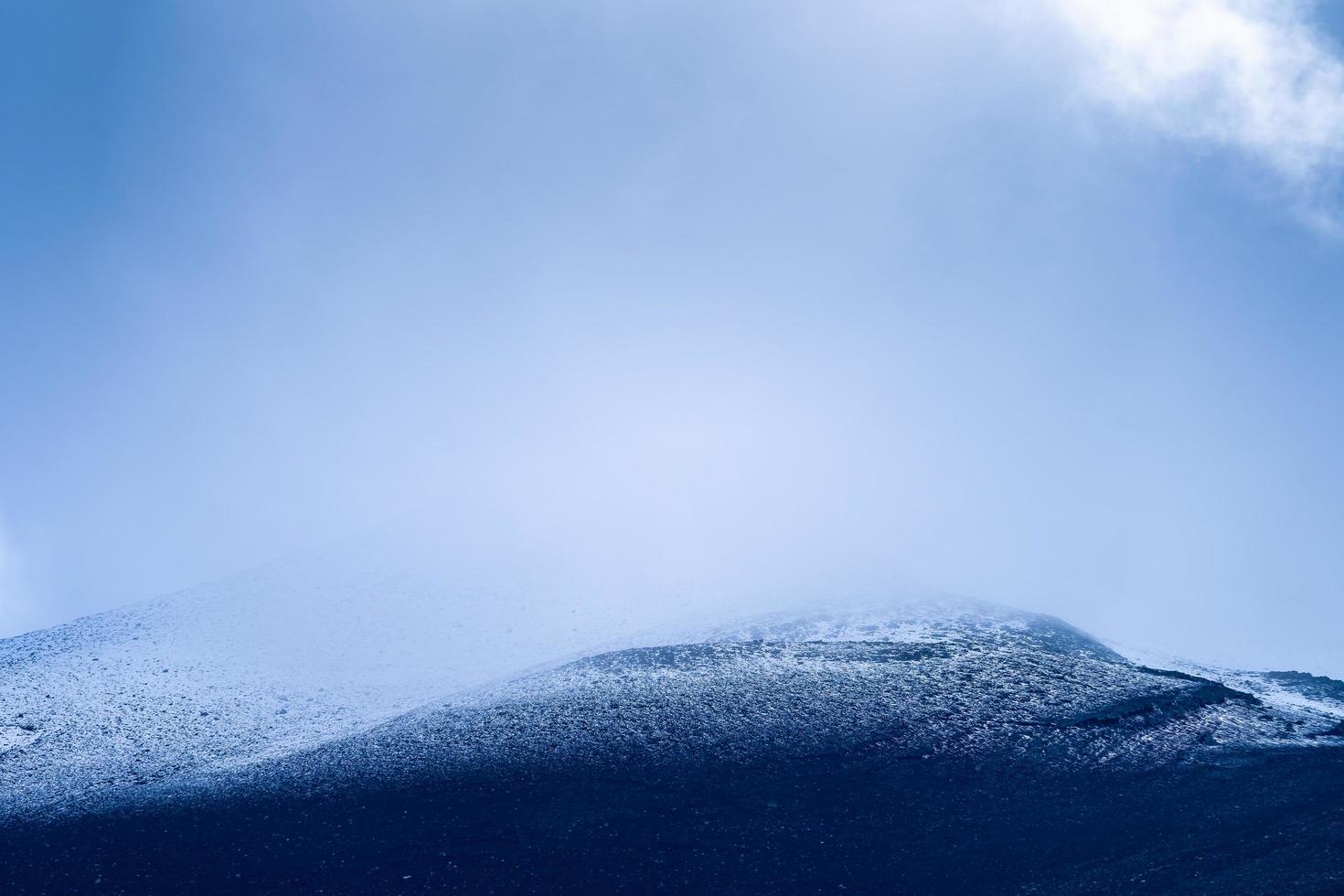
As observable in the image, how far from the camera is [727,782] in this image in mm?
18078

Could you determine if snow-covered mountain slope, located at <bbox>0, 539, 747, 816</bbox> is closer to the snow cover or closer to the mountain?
the snow cover

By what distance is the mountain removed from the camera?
13.8 metres

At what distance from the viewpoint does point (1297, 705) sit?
2366 cm

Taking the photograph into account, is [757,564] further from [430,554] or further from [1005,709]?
[1005,709]

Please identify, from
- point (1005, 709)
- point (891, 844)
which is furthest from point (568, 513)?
point (891, 844)

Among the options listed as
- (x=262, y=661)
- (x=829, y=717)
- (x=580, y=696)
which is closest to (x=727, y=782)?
(x=829, y=717)

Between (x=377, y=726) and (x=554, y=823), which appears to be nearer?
(x=554, y=823)

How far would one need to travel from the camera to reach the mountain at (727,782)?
13828 millimetres

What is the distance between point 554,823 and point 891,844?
760 cm

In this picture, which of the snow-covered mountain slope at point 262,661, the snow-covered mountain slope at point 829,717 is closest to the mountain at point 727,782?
the snow-covered mountain slope at point 829,717

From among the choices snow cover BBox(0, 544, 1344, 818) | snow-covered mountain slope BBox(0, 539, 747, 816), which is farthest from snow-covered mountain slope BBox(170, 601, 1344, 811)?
snow-covered mountain slope BBox(0, 539, 747, 816)

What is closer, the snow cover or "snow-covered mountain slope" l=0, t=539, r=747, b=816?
the snow cover

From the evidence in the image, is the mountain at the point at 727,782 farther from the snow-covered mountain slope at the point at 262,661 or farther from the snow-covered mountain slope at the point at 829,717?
the snow-covered mountain slope at the point at 262,661

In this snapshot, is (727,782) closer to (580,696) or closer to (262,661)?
(580,696)
